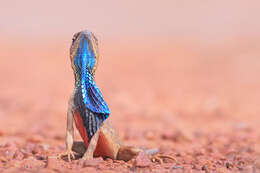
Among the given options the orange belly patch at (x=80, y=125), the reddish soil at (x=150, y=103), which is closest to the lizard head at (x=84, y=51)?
Answer: the orange belly patch at (x=80, y=125)

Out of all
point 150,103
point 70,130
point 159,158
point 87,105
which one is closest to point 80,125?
point 70,130

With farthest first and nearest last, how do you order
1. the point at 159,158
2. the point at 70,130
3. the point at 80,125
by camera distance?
the point at 159,158 < the point at 80,125 < the point at 70,130

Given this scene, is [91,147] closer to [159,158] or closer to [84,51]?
[159,158]

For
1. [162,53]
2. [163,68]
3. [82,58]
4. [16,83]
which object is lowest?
[82,58]

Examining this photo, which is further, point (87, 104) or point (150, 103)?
point (150, 103)

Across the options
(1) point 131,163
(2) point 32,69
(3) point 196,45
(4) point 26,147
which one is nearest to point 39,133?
(4) point 26,147

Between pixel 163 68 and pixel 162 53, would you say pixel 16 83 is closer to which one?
pixel 163 68

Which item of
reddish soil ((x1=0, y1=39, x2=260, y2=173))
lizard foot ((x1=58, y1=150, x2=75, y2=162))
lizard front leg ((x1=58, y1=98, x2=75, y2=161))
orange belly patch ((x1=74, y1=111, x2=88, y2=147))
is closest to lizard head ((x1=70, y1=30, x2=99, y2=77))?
lizard front leg ((x1=58, y1=98, x2=75, y2=161))
